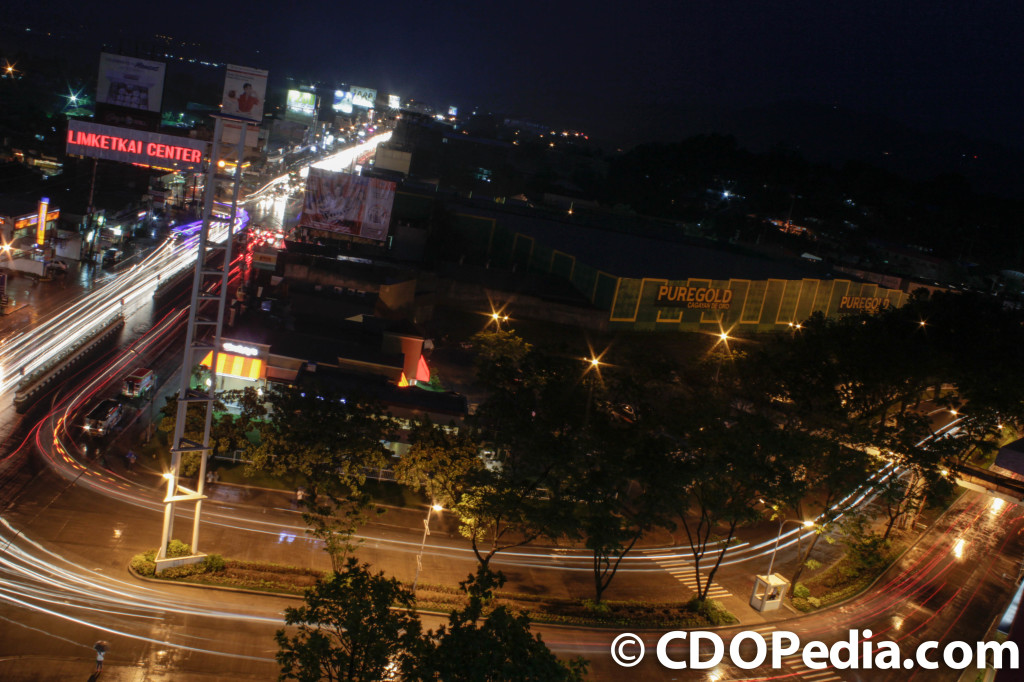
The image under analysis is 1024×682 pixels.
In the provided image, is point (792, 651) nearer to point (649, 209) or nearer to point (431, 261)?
point (431, 261)

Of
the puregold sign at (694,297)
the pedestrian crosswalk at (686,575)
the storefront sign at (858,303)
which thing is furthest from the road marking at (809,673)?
the storefront sign at (858,303)

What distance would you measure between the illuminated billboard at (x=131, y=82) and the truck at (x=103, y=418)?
1218 inches

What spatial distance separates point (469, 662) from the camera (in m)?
9.80

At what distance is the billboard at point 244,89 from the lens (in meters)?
50.8

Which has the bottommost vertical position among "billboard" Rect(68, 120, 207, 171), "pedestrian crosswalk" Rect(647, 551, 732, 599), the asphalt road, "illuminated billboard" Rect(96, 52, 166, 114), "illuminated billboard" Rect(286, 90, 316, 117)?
"pedestrian crosswalk" Rect(647, 551, 732, 599)

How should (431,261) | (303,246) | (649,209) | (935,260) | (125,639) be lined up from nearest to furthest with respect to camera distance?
(125,639) < (303,246) < (431,261) < (935,260) < (649,209)

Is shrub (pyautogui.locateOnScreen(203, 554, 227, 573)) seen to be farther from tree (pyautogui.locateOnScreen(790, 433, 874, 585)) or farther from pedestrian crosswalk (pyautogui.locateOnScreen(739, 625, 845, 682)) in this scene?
tree (pyautogui.locateOnScreen(790, 433, 874, 585))

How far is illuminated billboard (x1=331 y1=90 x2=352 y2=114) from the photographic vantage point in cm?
15700

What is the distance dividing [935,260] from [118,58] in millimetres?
79711

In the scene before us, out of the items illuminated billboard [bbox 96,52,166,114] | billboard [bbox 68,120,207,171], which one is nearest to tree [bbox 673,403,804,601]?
billboard [bbox 68,120,207,171]

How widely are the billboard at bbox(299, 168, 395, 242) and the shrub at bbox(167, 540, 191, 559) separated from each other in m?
29.9

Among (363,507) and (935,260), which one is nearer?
(363,507)

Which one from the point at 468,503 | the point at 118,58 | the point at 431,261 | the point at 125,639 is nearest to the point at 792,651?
the point at 468,503

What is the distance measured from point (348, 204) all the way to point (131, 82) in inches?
669
